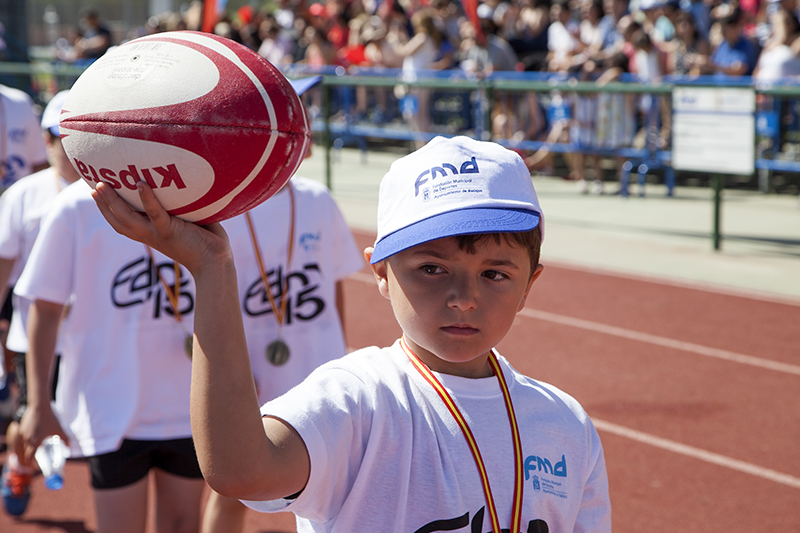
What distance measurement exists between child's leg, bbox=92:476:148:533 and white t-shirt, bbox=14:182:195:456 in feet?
0.56

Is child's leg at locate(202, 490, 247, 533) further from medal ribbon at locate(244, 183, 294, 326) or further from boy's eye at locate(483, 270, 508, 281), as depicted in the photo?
boy's eye at locate(483, 270, 508, 281)

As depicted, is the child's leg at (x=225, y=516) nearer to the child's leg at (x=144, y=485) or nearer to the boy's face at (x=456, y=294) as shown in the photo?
the child's leg at (x=144, y=485)

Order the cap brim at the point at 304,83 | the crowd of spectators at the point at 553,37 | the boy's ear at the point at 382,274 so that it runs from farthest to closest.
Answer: the crowd of spectators at the point at 553,37 → the cap brim at the point at 304,83 → the boy's ear at the point at 382,274

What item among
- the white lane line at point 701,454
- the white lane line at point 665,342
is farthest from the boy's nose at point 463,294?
the white lane line at point 665,342

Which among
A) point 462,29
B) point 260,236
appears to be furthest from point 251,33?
point 260,236

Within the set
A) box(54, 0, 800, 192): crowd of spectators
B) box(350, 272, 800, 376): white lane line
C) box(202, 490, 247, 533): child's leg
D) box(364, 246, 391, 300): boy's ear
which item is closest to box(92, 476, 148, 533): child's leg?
box(202, 490, 247, 533): child's leg

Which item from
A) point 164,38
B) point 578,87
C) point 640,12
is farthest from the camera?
point 640,12

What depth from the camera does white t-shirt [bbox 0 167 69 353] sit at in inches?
173

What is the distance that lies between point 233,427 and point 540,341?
5942 millimetres

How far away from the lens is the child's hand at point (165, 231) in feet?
5.22

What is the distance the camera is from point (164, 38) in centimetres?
194

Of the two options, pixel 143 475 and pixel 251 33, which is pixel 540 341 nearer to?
pixel 143 475

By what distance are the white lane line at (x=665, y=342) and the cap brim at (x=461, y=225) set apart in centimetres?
526

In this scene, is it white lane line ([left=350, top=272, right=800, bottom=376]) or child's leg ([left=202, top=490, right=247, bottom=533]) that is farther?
white lane line ([left=350, top=272, right=800, bottom=376])
